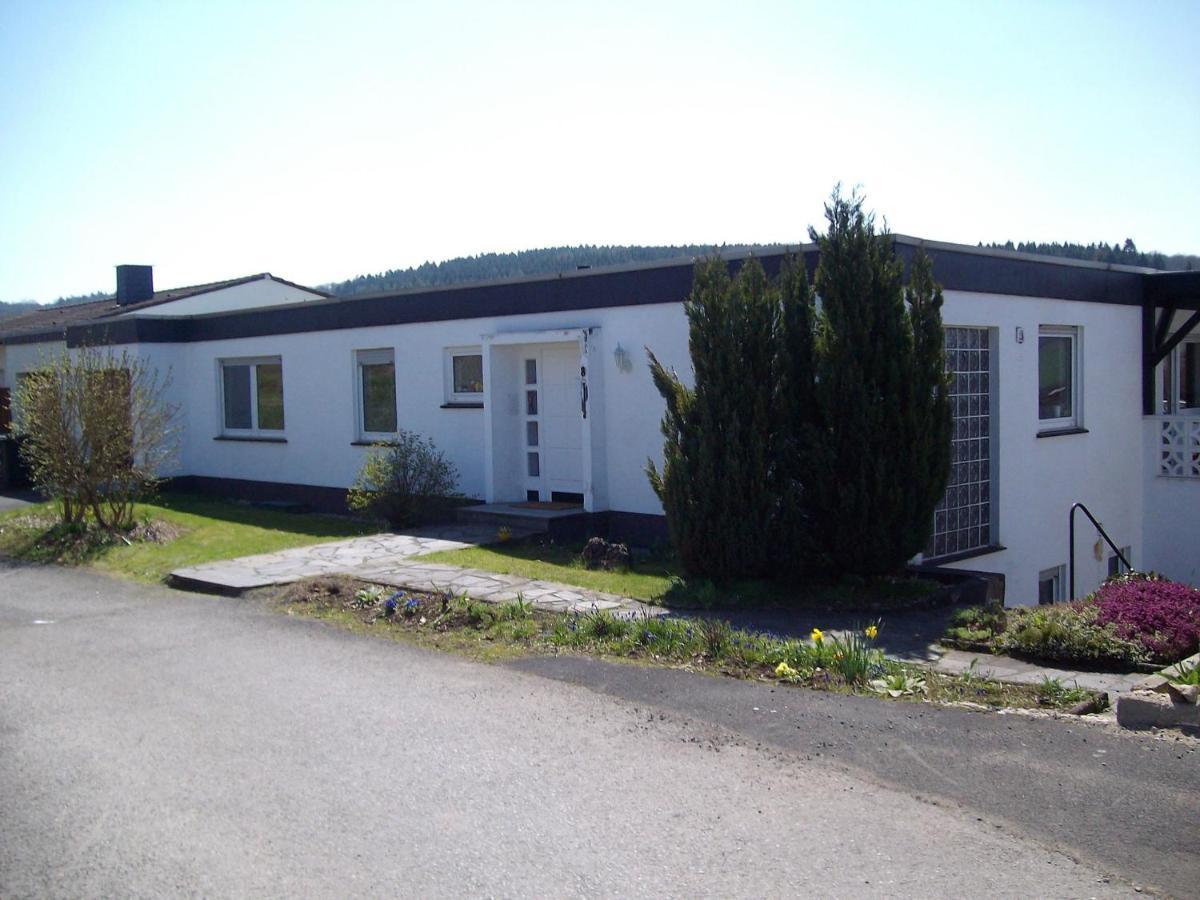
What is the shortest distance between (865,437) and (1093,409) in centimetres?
696

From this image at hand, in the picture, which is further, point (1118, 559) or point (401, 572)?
Answer: point (1118, 559)

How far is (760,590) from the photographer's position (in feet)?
32.8

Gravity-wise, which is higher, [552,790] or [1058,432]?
[1058,432]

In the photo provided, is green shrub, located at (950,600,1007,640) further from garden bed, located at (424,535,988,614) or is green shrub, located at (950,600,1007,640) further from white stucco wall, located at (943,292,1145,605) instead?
white stucco wall, located at (943,292,1145,605)

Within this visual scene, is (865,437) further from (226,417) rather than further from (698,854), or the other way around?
(226,417)

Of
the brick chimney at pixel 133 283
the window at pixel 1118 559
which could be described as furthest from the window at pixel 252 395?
the window at pixel 1118 559

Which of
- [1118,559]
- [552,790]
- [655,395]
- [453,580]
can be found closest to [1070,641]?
[552,790]

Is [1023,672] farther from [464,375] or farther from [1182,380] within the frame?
[1182,380]

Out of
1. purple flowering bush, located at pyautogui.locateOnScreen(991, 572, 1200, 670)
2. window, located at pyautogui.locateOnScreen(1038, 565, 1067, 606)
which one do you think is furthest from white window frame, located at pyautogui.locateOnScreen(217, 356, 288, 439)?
purple flowering bush, located at pyautogui.locateOnScreen(991, 572, 1200, 670)

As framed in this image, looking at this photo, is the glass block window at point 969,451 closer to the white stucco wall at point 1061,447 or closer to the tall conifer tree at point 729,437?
the white stucco wall at point 1061,447

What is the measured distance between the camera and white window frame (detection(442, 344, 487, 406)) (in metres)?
16.0

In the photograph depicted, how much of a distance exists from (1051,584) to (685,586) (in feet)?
22.3

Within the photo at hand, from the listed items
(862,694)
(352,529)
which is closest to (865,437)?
(862,694)

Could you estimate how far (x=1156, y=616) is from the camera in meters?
8.01
